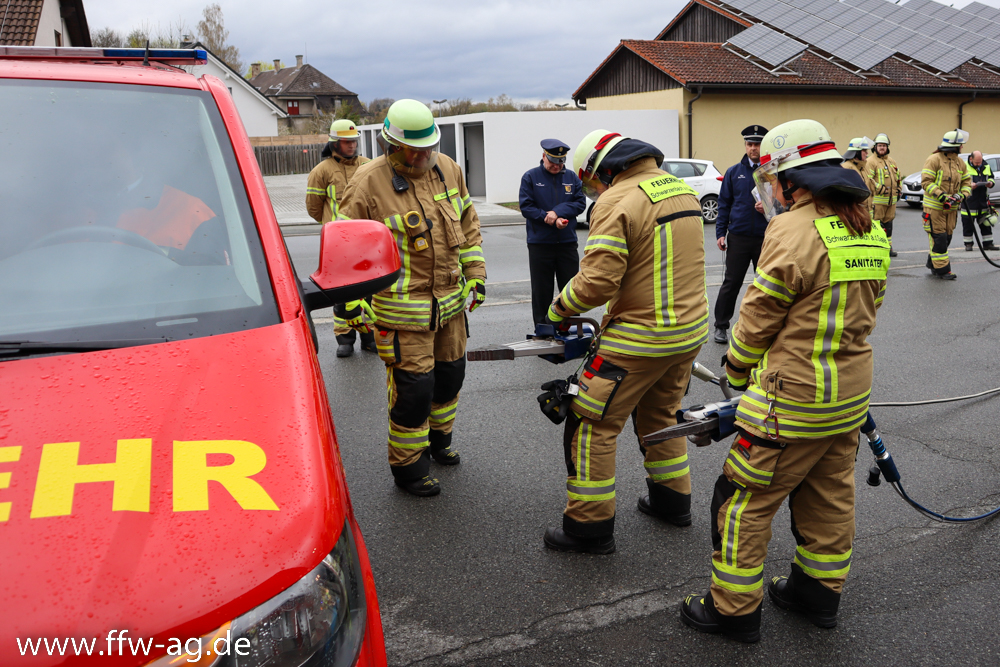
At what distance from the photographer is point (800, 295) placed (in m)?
2.64

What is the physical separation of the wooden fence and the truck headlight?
38.3 meters

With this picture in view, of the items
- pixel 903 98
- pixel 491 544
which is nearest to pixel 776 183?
pixel 491 544

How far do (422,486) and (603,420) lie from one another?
1.23 metres

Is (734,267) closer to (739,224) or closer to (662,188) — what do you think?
(739,224)

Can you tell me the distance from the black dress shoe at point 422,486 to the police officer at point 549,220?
3.31 metres

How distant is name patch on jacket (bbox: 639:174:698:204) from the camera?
10.7 ft

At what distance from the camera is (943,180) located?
10539 millimetres

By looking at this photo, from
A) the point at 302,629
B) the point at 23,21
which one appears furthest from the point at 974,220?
the point at 23,21

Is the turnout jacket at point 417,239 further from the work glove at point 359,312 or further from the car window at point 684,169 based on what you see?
the car window at point 684,169

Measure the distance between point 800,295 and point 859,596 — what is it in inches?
54.3

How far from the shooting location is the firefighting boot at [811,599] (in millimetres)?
2912

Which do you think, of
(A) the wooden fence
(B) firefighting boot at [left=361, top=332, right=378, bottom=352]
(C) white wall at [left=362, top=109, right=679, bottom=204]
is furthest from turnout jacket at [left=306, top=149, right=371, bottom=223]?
(A) the wooden fence

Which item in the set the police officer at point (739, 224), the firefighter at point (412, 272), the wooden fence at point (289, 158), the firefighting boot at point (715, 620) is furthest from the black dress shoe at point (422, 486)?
the wooden fence at point (289, 158)

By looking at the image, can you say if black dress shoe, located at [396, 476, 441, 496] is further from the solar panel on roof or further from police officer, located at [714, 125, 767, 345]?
the solar panel on roof
